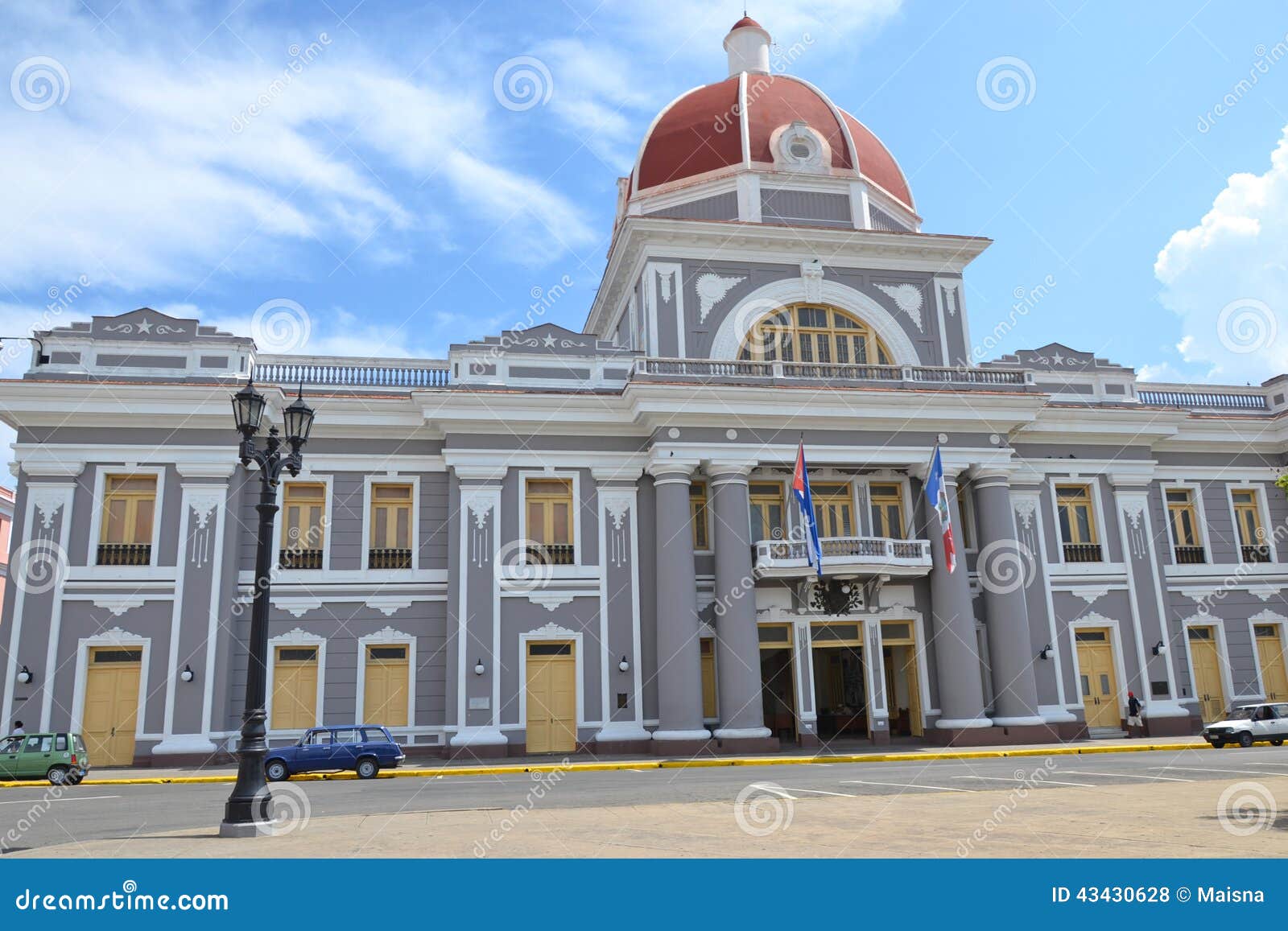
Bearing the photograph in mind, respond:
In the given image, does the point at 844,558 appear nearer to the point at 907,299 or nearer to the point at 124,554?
the point at 907,299

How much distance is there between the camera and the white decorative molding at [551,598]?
2603cm

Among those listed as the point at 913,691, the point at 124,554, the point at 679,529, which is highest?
the point at 679,529

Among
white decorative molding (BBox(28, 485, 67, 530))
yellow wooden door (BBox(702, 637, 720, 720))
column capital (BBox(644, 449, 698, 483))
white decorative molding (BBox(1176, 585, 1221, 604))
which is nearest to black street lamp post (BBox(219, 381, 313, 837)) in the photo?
column capital (BBox(644, 449, 698, 483))

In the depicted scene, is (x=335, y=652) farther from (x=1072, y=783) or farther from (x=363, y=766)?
(x=1072, y=783)

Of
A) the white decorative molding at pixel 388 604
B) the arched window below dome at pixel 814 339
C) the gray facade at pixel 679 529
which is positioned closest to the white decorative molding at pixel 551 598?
the gray facade at pixel 679 529

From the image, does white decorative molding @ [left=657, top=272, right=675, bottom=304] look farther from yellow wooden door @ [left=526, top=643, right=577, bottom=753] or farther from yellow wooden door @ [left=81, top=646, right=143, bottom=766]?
yellow wooden door @ [left=81, top=646, right=143, bottom=766]

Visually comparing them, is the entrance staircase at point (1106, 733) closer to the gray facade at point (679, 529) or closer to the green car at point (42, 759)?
the gray facade at point (679, 529)

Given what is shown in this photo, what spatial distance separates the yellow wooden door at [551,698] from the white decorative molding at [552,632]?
0.93 ft

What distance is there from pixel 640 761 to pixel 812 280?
15.1 meters

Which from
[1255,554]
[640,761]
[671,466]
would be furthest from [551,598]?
[1255,554]

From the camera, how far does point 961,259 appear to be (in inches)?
1205

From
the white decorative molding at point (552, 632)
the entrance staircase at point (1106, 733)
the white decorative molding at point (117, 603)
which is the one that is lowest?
the entrance staircase at point (1106, 733)

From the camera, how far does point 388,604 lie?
25906 mm

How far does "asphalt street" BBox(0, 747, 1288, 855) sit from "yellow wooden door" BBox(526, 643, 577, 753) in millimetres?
4807
